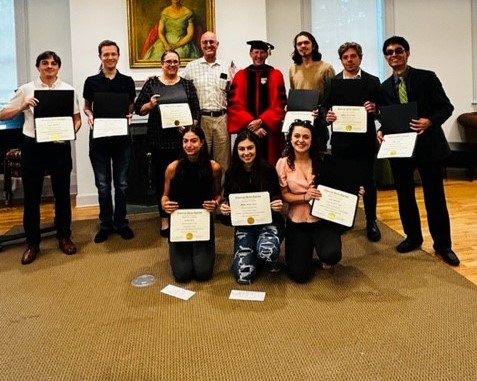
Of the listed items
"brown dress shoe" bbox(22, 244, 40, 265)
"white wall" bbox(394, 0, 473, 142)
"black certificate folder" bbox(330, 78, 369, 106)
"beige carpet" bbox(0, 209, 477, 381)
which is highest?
"white wall" bbox(394, 0, 473, 142)

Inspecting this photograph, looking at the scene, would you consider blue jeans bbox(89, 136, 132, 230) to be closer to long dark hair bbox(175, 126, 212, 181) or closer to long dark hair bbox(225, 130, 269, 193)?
long dark hair bbox(175, 126, 212, 181)

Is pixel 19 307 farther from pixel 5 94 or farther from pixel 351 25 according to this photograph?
pixel 351 25

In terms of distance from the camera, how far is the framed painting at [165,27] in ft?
15.6

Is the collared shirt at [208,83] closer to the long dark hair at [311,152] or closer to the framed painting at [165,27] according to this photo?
the long dark hair at [311,152]

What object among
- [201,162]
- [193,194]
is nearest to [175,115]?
[201,162]

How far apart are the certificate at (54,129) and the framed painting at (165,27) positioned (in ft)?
6.53

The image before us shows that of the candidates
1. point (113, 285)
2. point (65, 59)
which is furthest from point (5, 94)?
point (113, 285)

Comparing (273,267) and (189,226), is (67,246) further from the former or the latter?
(273,267)

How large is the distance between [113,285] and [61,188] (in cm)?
87

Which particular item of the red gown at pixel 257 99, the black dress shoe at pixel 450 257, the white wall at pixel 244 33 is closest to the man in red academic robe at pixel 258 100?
the red gown at pixel 257 99

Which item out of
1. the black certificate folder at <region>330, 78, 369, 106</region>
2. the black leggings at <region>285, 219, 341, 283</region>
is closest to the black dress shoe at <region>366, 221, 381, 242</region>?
the black leggings at <region>285, 219, 341, 283</region>

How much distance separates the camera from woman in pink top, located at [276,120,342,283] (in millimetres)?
2627

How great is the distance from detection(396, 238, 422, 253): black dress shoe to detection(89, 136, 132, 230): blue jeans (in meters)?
2.00

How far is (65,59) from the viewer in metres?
5.14
